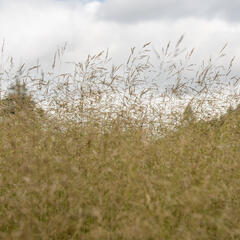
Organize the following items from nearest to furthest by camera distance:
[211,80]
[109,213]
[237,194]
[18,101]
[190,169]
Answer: [190,169] < [109,213] < [237,194] < [18,101] < [211,80]

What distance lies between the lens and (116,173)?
9.81ft

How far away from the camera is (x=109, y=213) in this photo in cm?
288

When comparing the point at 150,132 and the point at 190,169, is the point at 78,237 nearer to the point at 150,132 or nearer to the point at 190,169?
the point at 190,169

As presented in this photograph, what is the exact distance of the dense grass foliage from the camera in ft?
7.93

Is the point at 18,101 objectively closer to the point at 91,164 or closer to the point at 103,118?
the point at 103,118

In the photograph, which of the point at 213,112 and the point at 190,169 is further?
the point at 213,112

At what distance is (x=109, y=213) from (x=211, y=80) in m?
2.62

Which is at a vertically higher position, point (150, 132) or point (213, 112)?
point (213, 112)

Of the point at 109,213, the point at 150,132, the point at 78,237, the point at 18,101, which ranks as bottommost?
the point at 78,237

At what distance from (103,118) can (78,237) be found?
5.22ft

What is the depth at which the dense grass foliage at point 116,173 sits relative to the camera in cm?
242

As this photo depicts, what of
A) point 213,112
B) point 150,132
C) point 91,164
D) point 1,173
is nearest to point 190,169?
point 91,164

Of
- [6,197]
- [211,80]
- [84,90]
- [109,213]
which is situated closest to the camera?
[109,213]

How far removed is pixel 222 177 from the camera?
3.21 m
